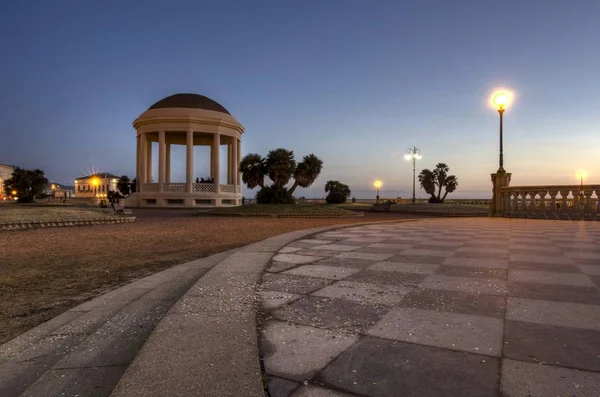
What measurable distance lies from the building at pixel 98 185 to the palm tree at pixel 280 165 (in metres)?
106

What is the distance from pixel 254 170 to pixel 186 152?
35.6ft

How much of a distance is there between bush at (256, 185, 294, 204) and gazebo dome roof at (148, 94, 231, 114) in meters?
20.0

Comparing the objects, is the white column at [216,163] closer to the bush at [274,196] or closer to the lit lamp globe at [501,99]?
the bush at [274,196]

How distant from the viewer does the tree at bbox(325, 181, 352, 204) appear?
2328 inches

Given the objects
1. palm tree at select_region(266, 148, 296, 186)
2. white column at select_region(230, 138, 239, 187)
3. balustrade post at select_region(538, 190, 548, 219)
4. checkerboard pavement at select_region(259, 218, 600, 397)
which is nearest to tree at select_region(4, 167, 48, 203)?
white column at select_region(230, 138, 239, 187)

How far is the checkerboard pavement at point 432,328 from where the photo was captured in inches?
88.3

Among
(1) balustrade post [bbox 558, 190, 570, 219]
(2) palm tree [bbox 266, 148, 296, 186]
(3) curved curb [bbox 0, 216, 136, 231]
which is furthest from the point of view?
(2) palm tree [bbox 266, 148, 296, 186]

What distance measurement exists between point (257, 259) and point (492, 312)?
361 cm

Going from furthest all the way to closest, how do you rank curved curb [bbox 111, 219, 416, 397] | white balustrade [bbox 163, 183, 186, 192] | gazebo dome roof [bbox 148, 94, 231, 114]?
gazebo dome roof [bbox 148, 94, 231, 114] < white balustrade [bbox 163, 183, 186, 192] < curved curb [bbox 111, 219, 416, 397]

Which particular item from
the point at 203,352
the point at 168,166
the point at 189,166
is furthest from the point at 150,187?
the point at 203,352

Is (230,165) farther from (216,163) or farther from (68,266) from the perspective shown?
(68,266)

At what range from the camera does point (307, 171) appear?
146 ft

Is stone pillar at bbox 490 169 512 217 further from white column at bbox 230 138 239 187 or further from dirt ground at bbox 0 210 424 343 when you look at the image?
white column at bbox 230 138 239 187

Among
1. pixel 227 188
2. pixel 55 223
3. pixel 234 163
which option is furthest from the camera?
pixel 234 163
